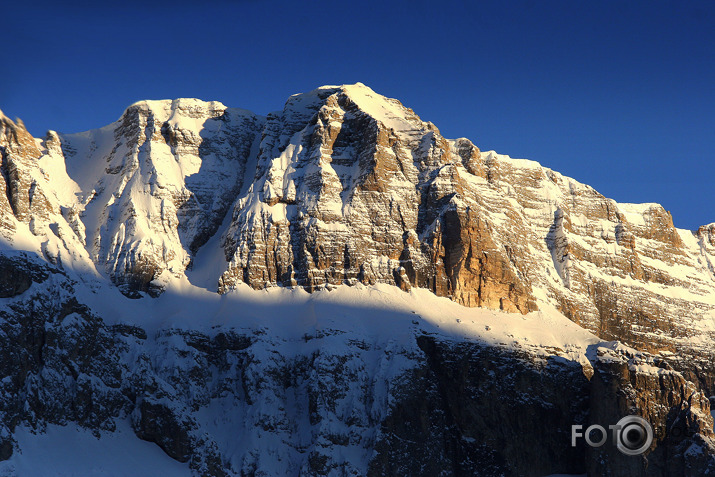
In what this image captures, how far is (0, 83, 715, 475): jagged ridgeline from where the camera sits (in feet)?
465

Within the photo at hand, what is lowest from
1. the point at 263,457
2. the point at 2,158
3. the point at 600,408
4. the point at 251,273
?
the point at 263,457

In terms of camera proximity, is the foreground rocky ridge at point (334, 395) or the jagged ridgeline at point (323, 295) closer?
the foreground rocky ridge at point (334, 395)

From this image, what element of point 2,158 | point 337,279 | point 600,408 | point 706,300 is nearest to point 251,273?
point 337,279

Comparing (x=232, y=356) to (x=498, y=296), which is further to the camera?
(x=498, y=296)

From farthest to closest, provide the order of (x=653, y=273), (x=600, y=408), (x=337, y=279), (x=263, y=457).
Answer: (x=653, y=273) < (x=337, y=279) < (x=600, y=408) < (x=263, y=457)

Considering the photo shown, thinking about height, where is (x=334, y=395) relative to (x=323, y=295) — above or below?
below

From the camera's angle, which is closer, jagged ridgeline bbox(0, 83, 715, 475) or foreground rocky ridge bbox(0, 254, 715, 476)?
foreground rocky ridge bbox(0, 254, 715, 476)

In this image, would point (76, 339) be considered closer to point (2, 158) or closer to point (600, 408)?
point (2, 158)

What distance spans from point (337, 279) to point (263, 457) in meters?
36.7

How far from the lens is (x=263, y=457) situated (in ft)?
456

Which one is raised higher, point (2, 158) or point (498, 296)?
point (2, 158)

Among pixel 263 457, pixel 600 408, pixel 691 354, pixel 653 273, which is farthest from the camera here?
pixel 653 273

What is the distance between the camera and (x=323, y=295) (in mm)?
162500

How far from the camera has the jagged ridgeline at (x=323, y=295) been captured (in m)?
142
